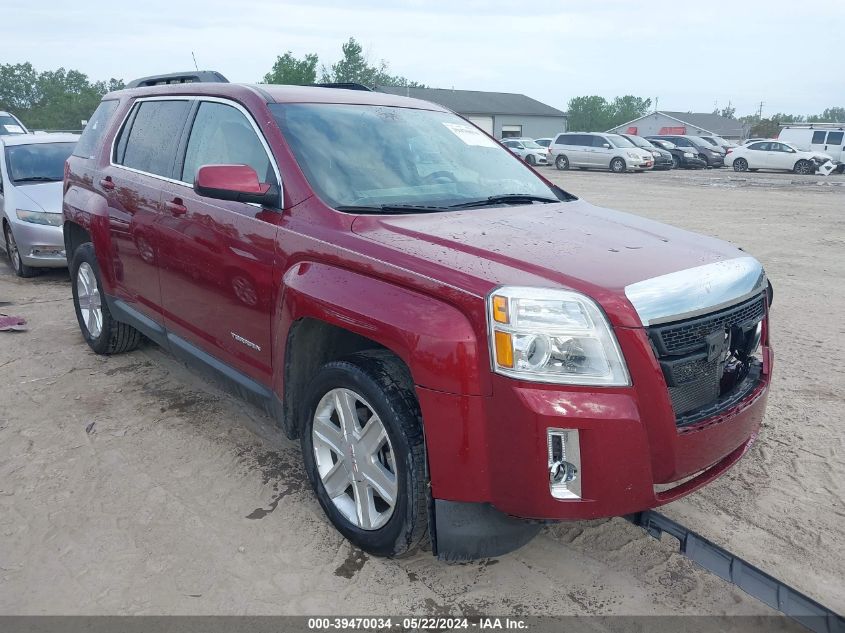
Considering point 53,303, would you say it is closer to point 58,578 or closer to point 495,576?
point 58,578

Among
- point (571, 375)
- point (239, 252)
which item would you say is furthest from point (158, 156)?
point (571, 375)

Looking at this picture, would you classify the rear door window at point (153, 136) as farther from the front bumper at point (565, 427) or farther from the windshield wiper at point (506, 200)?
the front bumper at point (565, 427)

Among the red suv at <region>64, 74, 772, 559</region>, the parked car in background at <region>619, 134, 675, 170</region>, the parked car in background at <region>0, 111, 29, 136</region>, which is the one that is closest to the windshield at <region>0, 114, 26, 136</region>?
the parked car in background at <region>0, 111, 29, 136</region>

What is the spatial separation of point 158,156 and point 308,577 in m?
2.74

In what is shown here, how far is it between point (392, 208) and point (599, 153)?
2781 centimetres

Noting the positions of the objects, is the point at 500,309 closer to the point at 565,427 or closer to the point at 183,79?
the point at 565,427

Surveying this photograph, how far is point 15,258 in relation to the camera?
326 inches

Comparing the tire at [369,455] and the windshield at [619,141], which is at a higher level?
the windshield at [619,141]

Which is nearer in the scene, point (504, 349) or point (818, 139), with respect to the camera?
point (504, 349)

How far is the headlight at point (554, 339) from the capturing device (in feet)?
7.54

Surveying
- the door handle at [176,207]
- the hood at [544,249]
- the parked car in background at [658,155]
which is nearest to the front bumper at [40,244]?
the door handle at [176,207]

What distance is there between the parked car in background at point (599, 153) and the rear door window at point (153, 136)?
26.0m

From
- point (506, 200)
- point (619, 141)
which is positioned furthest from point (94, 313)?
point (619, 141)

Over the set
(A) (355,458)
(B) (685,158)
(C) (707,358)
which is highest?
(C) (707,358)
